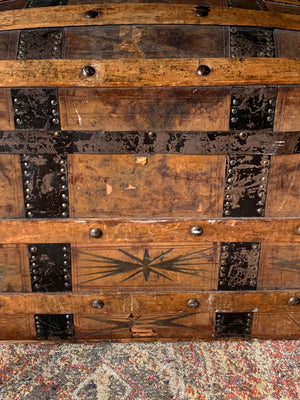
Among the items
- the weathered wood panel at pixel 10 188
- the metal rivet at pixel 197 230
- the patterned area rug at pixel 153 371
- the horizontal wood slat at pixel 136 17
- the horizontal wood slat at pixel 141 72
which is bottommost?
the patterned area rug at pixel 153 371

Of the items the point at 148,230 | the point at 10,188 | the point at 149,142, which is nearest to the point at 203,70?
the point at 149,142

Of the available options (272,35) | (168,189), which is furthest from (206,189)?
(272,35)

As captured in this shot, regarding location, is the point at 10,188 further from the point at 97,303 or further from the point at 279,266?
the point at 279,266

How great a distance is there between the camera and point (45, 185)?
1.87m

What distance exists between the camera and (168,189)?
1893mm

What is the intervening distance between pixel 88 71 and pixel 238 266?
1182 millimetres

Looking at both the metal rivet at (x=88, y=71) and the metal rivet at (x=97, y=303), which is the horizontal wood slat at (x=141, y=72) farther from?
the metal rivet at (x=97, y=303)

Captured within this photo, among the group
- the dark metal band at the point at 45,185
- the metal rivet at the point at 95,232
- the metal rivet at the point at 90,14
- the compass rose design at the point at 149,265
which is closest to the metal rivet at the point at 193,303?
the compass rose design at the point at 149,265

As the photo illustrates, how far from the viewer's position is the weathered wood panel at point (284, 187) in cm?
186

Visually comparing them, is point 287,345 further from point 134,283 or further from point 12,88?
point 12,88

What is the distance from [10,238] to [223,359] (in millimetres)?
1245

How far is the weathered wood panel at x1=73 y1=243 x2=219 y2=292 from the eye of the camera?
6.50ft

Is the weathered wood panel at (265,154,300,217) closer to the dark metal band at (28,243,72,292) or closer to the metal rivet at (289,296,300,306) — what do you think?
the metal rivet at (289,296,300,306)

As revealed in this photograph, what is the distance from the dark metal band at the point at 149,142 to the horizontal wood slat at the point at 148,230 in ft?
1.11
